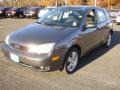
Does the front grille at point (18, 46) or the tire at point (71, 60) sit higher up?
the front grille at point (18, 46)

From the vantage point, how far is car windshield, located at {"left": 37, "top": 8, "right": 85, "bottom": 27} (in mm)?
6512

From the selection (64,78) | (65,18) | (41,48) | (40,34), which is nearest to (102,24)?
(65,18)

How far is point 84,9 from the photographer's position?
7078mm

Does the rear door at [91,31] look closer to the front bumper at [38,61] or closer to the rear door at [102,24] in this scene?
the rear door at [102,24]

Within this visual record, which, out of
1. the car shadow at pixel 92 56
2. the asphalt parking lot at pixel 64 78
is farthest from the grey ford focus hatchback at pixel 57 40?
the car shadow at pixel 92 56

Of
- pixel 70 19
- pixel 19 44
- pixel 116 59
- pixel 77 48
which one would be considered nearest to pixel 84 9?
pixel 70 19

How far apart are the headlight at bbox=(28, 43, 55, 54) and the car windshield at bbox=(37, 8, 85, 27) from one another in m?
1.30

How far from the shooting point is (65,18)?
6.73 m

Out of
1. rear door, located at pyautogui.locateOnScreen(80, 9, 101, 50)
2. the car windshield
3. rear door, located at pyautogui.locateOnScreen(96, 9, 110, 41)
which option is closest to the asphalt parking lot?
rear door, located at pyautogui.locateOnScreen(80, 9, 101, 50)

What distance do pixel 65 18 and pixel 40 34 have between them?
1.19 m

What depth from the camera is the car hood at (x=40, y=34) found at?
5.52 m

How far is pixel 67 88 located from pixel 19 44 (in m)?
1.47

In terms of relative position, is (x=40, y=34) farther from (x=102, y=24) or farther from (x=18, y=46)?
(x=102, y=24)

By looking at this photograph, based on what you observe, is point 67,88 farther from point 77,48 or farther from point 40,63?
point 77,48
